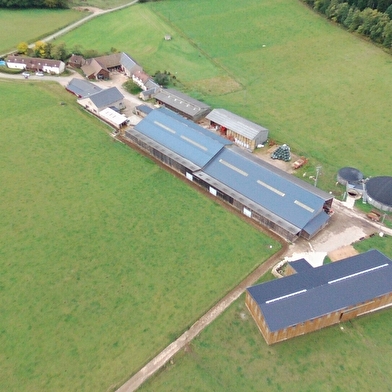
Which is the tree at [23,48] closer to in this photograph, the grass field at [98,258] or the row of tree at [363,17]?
the grass field at [98,258]

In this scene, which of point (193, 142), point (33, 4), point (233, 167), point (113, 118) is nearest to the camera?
point (233, 167)

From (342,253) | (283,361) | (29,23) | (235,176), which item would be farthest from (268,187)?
(29,23)

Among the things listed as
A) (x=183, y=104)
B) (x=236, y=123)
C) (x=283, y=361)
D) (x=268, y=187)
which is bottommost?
(x=283, y=361)

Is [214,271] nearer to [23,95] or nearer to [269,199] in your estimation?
[269,199]

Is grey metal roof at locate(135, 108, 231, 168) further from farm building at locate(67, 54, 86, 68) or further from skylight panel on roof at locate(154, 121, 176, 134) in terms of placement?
farm building at locate(67, 54, 86, 68)

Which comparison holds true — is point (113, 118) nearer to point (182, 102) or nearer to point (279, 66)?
point (182, 102)

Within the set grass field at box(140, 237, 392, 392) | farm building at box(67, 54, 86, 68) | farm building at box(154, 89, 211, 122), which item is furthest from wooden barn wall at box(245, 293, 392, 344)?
farm building at box(67, 54, 86, 68)

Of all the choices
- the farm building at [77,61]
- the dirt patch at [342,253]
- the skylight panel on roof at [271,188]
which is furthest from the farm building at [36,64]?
the dirt patch at [342,253]
